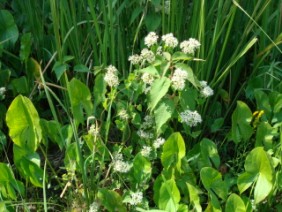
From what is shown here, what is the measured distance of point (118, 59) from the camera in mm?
1760

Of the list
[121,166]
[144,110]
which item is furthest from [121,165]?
[144,110]

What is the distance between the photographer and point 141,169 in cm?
149

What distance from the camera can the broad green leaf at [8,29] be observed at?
5.95 ft

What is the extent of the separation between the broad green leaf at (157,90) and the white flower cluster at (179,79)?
0.02 meters

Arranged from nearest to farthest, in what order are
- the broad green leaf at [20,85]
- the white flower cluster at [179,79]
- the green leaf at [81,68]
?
the white flower cluster at [179,79] < the green leaf at [81,68] < the broad green leaf at [20,85]

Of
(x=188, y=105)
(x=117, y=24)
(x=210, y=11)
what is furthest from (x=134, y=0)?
(x=188, y=105)

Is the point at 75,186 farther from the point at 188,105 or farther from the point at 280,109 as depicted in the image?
the point at 280,109

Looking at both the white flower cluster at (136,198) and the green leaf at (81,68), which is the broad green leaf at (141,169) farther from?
the green leaf at (81,68)

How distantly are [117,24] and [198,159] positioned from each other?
0.46m

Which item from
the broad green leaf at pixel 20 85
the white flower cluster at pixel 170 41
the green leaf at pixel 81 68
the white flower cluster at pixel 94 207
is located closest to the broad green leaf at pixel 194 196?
the white flower cluster at pixel 94 207

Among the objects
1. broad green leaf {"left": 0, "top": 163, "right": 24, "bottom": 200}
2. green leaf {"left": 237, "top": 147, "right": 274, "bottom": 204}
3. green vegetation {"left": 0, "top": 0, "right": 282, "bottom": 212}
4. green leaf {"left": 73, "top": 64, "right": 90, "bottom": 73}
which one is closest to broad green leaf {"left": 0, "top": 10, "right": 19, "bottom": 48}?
green vegetation {"left": 0, "top": 0, "right": 282, "bottom": 212}

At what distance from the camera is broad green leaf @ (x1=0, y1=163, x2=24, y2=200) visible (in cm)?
149

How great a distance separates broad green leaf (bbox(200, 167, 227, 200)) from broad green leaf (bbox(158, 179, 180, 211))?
0.24 ft

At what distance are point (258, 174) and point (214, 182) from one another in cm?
11
